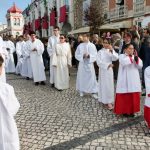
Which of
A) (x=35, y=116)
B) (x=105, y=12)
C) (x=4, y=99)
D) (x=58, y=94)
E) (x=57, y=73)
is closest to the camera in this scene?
(x=4, y=99)

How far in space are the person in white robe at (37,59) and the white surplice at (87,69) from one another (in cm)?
252

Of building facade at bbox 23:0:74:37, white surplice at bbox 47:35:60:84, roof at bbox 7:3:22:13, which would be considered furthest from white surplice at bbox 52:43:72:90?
roof at bbox 7:3:22:13

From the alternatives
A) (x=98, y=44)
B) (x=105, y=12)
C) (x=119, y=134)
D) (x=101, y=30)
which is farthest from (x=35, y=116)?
(x=105, y=12)

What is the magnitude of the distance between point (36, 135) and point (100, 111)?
190cm

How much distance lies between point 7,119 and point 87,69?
17.1 ft

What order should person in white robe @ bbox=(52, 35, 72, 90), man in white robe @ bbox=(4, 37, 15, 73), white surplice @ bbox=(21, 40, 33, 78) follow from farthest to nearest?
1. man in white robe @ bbox=(4, 37, 15, 73)
2. white surplice @ bbox=(21, 40, 33, 78)
3. person in white robe @ bbox=(52, 35, 72, 90)

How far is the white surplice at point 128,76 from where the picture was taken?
5965mm

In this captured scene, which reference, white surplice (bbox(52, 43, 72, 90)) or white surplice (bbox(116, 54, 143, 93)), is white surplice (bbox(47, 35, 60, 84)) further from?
white surplice (bbox(116, 54, 143, 93))

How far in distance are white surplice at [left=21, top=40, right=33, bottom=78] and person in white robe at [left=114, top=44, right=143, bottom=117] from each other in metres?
5.68

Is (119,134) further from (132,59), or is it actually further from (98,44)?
(98,44)

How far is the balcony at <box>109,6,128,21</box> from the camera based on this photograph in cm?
2517

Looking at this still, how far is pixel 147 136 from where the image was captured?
5.06 metres

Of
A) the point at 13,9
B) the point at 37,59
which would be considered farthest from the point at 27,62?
the point at 13,9

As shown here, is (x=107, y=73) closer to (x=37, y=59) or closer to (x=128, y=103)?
(x=128, y=103)
